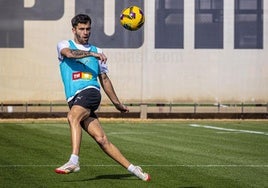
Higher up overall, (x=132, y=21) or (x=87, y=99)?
(x=132, y=21)

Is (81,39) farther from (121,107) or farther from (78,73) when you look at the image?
(121,107)

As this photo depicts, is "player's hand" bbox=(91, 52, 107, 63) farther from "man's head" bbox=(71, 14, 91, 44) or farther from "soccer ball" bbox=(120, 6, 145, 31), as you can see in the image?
"soccer ball" bbox=(120, 6, 145, 31)

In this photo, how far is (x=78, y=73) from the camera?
1160 centimetres

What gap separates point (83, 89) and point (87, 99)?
156 mm

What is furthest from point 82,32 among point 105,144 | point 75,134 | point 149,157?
point 149,157

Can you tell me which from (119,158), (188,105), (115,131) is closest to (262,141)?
(115,131)

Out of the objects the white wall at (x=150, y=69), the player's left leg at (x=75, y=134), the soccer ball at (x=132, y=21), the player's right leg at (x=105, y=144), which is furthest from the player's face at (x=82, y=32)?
the white wall at (x=150, y=69)

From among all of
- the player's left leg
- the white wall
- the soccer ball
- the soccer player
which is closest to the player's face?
the soccer player

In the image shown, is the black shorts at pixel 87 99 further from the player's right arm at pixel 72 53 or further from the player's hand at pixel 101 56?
the player's hand at pixel 101 56

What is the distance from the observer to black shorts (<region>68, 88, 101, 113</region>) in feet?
37.5

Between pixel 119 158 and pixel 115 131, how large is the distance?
1254 centimetres

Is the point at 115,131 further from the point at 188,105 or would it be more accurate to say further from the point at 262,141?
the point at 188,105

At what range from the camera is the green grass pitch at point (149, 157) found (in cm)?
1183

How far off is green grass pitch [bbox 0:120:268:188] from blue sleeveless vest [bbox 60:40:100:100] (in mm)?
1270
